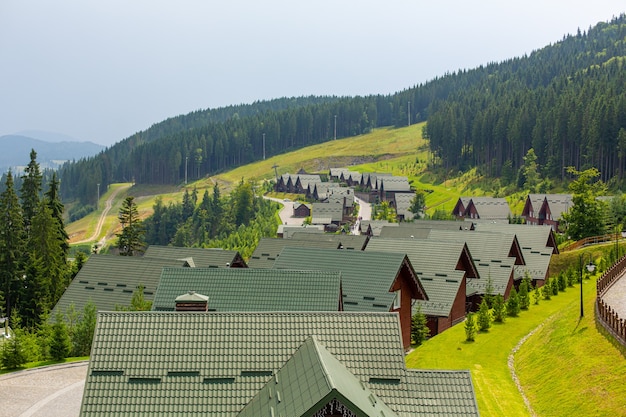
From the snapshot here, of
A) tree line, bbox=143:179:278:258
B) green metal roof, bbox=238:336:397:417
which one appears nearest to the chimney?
green metal roof, bbox=238:336:397:417

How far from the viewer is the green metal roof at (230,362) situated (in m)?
17.5

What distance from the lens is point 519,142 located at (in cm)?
14612

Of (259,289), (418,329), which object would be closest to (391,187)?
(418,329)

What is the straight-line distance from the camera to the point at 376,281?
38125 mm

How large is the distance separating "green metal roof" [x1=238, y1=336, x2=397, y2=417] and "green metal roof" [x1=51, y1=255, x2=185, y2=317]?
97.0 feet

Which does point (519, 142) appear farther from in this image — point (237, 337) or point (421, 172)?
point (237, 337)

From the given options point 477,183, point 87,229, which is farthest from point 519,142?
point 87,229

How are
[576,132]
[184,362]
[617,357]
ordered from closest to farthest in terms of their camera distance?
[184,362] → [617,357] → [576,132]

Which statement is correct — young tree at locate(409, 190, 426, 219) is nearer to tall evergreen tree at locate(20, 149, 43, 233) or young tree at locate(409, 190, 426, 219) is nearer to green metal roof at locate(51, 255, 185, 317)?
tall evergreen tree at locate(20, 149, 43, 233)

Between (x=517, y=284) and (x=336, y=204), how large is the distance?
7841cm

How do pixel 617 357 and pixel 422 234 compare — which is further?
pixel 422 234

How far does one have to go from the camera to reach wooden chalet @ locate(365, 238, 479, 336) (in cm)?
4350

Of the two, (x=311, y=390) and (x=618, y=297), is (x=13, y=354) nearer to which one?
(x=311, y=390)

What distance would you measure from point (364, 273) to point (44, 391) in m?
17.5
